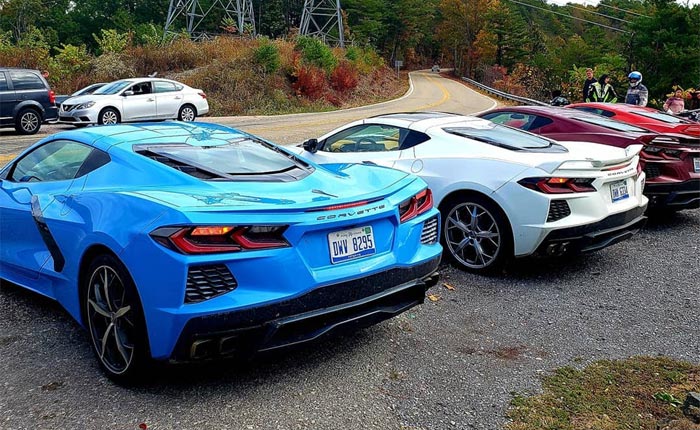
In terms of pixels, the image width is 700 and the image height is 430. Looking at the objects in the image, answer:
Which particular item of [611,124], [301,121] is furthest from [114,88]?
[611,124]

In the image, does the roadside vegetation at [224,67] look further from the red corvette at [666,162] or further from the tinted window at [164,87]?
the red corvette at [666,162]

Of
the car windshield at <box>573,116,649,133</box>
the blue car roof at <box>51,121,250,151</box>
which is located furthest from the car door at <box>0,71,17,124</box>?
the car windshield at <box>573,116,649,133</box>

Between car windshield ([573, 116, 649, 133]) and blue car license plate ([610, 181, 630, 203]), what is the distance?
7.27 ft

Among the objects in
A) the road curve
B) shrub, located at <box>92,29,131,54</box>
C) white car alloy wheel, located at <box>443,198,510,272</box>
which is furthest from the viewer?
shrub, located at <box>92,29,131,54</box>

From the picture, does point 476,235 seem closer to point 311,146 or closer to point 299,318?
point 311,146

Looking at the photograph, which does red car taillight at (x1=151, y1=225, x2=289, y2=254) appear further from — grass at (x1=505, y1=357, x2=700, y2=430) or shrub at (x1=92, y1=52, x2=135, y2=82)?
shrub at (x1=92, y1=52, x2=135, y2=82)

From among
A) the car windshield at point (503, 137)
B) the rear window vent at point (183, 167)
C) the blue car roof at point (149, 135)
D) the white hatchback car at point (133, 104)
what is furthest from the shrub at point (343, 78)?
the rear window vent at point (183, 167)

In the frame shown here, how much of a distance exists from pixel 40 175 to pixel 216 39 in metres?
32.4

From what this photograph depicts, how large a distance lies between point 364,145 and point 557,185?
85.2 inches

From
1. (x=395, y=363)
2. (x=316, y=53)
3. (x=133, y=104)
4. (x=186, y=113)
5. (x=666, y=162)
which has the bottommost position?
(x=186, y=113)

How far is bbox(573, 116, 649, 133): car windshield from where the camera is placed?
25.6 ft

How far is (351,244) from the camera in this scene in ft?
11.4

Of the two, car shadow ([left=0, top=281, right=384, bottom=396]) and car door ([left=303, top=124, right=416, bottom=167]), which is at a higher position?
car door ([left=303, top=124, right=416, bottom=167])

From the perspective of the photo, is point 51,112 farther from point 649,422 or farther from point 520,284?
point 649,422
